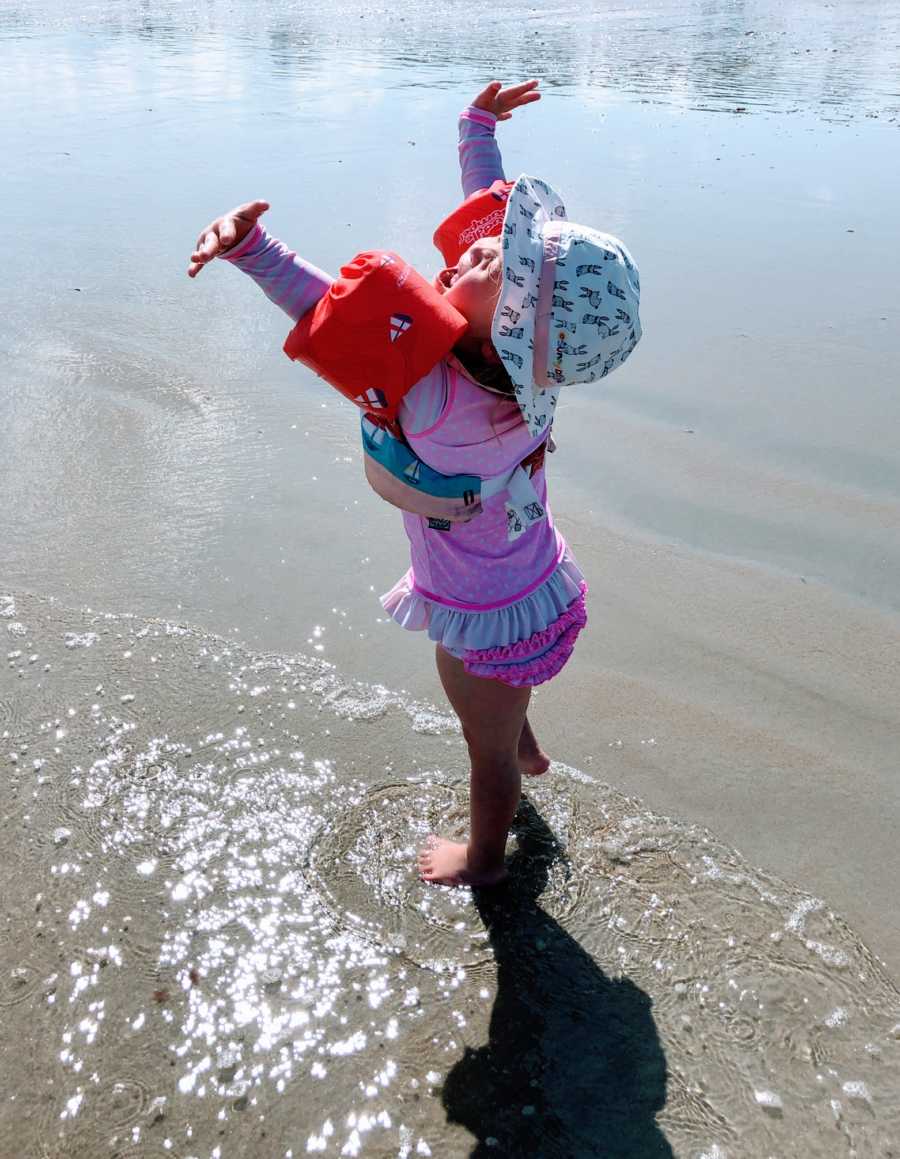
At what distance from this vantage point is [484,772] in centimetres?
217

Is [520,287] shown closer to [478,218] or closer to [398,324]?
[398,324]

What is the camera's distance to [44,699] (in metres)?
2.82

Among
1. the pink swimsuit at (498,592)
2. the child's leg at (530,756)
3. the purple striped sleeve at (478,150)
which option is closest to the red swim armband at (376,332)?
the pink swimsuit at (498,592)

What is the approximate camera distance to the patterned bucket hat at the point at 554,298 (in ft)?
5.21

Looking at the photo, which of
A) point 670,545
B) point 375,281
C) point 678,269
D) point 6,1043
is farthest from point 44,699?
point 678,269

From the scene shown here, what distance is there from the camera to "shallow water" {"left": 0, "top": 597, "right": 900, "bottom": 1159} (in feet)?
6.17

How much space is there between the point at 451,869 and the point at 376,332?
1316 mm

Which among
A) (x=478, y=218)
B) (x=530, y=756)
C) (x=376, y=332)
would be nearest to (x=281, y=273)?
(x=376, y=332)

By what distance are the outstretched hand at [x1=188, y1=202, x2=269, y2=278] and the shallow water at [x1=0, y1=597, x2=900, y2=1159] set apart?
4.66 ft

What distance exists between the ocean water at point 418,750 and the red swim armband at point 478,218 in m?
1.39

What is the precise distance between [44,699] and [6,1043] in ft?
3.50

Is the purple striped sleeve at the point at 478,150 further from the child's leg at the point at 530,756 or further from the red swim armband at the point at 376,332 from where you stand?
the child's leg at the point at 530,756

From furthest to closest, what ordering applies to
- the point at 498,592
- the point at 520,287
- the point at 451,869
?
1. the point at 451,869
2. the point at 498,592
3. the point at 520,287

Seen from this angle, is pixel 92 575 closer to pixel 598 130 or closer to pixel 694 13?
pixel 598 130
